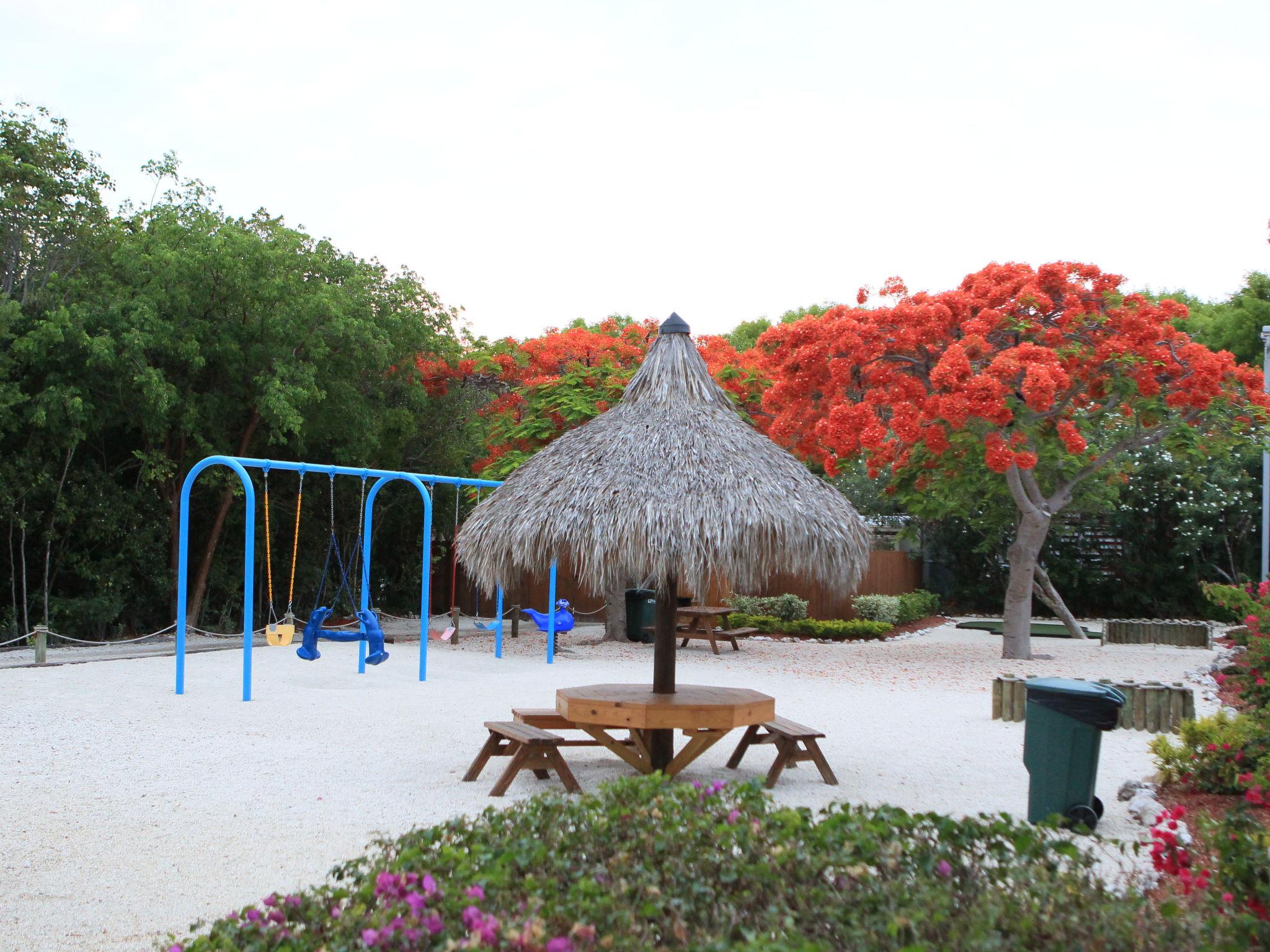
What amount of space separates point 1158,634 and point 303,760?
14.7 metres

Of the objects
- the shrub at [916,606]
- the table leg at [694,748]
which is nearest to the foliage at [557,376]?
the shrub at [916,606]

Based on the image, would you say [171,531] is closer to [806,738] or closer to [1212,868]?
[806,738]

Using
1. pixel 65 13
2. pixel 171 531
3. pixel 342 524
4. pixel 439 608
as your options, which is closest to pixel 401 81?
pixel 65 13

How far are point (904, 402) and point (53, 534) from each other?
41.2 feet

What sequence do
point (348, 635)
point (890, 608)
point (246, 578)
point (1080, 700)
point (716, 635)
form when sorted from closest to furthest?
A: point (1080, 700), point (246, 578), point (348, 635), point (716, 635), point (890, 608)

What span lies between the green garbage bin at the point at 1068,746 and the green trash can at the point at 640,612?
1192cm

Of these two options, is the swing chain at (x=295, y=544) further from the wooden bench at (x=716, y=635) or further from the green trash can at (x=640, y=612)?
the wooden bench at (x=716, y=635)

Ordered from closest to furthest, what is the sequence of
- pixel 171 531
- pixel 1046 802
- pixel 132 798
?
pixel 1046 802 → pixel 132 798 → pixel 171 531

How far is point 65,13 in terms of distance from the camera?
10.6m

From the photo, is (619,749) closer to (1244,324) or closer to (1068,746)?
(1068,746)

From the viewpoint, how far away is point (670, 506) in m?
7.31

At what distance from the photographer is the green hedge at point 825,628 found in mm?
19453

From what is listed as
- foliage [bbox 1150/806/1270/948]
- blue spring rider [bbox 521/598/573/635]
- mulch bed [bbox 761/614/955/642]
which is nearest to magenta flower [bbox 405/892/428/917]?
foliage [bbox 1150/806/1270/948]

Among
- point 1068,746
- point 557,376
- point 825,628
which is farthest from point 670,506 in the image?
point 825,628
